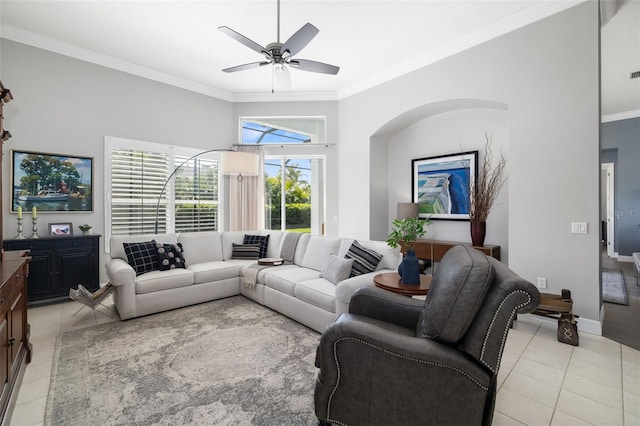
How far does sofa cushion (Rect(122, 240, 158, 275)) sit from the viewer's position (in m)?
3.60

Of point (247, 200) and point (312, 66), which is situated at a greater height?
point (312, 66)

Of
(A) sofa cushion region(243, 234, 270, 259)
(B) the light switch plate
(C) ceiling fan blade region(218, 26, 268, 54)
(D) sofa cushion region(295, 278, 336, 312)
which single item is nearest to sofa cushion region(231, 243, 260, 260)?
(A) sofa cushion region(243, 234, 270, 259)

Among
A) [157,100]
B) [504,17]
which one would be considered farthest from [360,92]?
[157,100]

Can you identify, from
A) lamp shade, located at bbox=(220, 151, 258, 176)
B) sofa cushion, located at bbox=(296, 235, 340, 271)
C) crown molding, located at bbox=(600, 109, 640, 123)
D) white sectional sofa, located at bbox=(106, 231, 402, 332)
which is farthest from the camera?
crown molding, located at bbox=(600, 109, 640, 123)

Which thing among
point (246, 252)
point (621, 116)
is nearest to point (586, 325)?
point (246, 252)

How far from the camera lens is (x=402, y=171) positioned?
534 cm

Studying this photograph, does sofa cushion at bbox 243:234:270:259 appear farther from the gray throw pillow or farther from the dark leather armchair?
the dark leather armchair

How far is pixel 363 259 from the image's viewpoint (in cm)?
322

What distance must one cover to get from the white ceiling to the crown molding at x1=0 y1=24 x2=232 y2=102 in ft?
0.04

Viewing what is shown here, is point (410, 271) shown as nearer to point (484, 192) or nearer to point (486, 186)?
point (484, 192)

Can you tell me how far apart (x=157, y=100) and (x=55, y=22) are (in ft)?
5.04

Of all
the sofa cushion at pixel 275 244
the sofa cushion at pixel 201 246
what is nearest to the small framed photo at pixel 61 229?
the sofa cushion at pixel 201 246

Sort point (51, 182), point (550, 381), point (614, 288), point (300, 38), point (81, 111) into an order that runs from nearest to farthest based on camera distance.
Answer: point (550, 381), point (300, 38), point (51, 182), point (81, 111), point (614, 288)

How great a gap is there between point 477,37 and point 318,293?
147 inches
